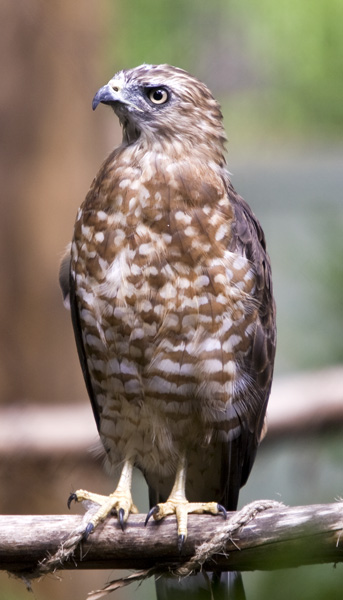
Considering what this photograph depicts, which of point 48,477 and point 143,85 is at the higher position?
point 143,85

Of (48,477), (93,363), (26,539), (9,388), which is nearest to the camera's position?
(26,539)

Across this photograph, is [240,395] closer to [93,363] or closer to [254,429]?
[254,429]

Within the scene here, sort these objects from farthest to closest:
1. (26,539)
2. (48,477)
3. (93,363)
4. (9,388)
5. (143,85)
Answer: (9,388)
(48,477)
(93,363)
(143,85)
(26,539)

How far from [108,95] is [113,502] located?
3.62 ft

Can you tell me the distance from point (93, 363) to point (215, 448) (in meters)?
0.46

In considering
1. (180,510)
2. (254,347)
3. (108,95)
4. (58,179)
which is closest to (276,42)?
(108,95)

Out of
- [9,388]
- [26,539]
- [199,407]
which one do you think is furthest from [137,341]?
[9,388]

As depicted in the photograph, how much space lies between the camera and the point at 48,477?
3725 mm

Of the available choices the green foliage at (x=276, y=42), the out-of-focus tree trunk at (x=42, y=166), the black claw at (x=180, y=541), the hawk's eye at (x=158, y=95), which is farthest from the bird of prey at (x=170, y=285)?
the out-of-focus tree trunk at (x=42, y=166)

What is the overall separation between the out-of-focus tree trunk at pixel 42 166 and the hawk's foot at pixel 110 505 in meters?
1.83

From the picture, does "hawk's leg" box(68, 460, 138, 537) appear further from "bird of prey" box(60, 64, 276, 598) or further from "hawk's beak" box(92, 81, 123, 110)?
"hawk's beak" box(92, 81, 123, 110)

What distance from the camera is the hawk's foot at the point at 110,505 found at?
6.81 feet

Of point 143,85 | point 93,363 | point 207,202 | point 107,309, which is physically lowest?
point 93,363

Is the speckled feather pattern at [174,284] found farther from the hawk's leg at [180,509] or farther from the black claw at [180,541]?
the black claw at [180,541]
